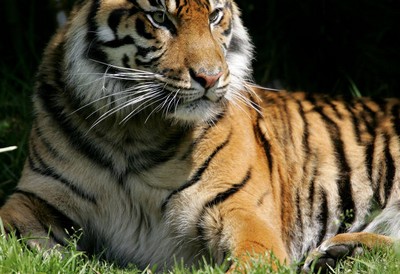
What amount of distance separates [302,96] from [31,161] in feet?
4.54

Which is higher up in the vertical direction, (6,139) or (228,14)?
(228,14)

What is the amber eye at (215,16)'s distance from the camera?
325 centimetres

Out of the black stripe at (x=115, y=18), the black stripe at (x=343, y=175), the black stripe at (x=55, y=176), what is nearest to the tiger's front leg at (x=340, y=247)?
the black stripe at (x=343, y=175)

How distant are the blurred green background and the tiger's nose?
1.96m

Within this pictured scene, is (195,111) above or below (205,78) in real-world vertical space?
below

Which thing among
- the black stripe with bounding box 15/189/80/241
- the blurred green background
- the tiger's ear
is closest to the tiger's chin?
the black stripe with bounding box 15/189/80/241

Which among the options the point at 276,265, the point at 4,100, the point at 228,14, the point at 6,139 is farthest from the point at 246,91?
the point at 4,100

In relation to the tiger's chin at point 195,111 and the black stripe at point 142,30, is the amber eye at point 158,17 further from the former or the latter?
the tiger's chin at point 195,111

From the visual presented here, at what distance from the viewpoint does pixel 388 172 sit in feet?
12.5

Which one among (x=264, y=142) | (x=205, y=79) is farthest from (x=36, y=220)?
(x=264, y=142)

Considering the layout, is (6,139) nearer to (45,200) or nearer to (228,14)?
(45,200)

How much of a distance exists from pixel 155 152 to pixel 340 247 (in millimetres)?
809

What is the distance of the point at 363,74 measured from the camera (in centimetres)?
509

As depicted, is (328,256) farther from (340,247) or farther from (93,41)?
(93,41)
